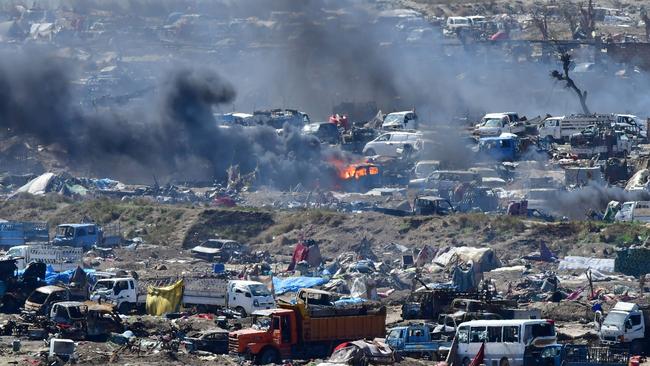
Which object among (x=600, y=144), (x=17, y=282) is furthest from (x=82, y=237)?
(x=600, y=144)

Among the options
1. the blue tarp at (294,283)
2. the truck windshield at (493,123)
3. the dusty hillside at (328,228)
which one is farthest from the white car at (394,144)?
the blue tarp at (294,283)

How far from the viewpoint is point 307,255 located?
52.2 meters

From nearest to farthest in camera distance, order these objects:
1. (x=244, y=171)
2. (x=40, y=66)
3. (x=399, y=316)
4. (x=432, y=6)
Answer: (x=399, y=316)
(x=244, y=171)
(x=40, y=66)
(x=432, y=6)

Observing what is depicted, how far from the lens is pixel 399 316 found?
42.8 m

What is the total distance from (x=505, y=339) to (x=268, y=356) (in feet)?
16.6

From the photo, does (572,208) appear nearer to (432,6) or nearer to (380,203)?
(380,203)

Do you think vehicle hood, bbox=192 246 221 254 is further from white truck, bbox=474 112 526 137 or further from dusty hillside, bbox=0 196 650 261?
white truck, bbox=474 112 526 137

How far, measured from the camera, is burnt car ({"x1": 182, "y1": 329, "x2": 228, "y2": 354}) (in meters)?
38.2

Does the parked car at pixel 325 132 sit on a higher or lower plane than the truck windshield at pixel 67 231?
lower

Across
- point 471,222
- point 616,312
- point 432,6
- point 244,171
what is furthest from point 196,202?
point 432,6

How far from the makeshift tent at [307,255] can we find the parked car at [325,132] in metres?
20.9

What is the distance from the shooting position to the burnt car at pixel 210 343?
125ft

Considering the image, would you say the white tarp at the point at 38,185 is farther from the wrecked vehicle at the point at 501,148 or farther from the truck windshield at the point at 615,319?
the truck windshield at the point at 615,319

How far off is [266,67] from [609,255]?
49259 millimetres
